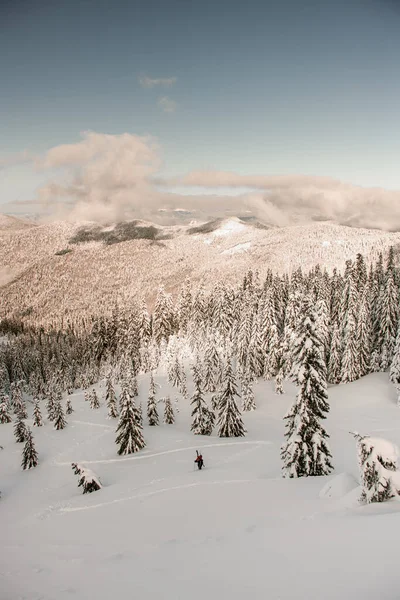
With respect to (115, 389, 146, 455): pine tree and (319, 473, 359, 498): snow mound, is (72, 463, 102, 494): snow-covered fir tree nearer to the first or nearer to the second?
(115, 389, 146, 455): pine tree

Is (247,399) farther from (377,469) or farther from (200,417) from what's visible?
(377,469)

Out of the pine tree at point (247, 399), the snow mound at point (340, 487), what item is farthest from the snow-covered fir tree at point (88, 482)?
the pine tree at point (247, 399)

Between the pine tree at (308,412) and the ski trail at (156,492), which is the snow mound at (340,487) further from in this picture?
the ski trail at (156,492)

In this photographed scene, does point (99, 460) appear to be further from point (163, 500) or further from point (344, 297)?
point (344, 297)

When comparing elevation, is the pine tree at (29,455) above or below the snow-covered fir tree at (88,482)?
below

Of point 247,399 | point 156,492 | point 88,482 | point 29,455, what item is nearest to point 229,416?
point 247,399

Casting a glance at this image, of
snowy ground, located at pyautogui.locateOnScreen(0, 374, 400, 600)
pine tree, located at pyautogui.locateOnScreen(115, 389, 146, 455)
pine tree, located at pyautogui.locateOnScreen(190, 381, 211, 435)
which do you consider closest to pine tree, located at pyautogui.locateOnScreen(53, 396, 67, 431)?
pine tree, located at pyautogui.locateOnScreen(115, 389, 146, 455)

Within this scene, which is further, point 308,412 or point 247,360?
point 247,360
